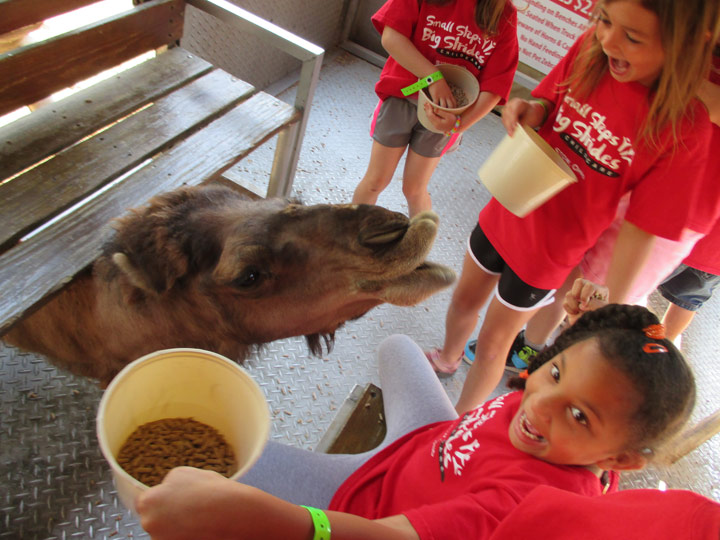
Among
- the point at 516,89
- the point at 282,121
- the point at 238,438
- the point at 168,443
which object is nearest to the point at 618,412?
the point at 238,438

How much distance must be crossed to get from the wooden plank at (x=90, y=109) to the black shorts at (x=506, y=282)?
5.87ft

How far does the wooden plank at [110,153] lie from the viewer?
2.03 metres

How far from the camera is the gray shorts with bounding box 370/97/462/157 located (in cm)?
315

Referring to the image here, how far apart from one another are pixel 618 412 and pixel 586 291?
1.88 ft

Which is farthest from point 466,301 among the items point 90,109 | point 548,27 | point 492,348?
point 548,27

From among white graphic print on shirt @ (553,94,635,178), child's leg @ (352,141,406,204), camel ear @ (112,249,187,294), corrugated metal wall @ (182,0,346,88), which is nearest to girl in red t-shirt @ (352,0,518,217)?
child's leg @ (352,141,406,204)

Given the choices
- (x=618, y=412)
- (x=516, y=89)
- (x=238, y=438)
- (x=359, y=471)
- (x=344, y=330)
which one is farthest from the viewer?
(x=516, y=89)

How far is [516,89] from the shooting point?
5.82m

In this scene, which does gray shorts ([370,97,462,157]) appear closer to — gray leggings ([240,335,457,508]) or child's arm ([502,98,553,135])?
child's arm ([502,98,553,135])

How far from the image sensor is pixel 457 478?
5.04 ft

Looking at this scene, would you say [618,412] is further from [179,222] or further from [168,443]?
[179,222]

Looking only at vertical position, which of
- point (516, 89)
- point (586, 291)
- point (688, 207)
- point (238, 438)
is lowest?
point (516, 89)

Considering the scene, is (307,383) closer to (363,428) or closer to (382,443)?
(363,428)

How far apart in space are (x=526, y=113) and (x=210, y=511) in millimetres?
2025
